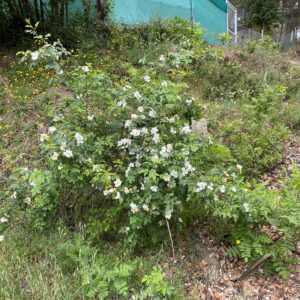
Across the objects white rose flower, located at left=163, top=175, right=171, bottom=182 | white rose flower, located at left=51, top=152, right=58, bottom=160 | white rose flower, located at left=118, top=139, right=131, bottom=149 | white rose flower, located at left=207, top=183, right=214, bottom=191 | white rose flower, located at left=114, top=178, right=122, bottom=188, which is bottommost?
white rose flower, located at left=207, top=183, right=214, bottom=191

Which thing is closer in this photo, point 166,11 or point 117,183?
point 117,183

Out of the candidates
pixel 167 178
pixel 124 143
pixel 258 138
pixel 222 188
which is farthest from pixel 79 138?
pixel 258 138

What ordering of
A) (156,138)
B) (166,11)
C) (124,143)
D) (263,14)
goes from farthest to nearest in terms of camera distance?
(263,14)
(166,11)
(124,143)
(156,138)

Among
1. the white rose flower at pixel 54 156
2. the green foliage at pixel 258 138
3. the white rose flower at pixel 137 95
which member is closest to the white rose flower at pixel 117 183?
the white rose flower at pixel 54 156

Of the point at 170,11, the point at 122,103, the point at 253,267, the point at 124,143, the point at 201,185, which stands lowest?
the point at 253,267

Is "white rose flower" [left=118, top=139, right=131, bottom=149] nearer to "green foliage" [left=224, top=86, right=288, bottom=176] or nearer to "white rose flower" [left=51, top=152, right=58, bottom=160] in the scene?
"white rose flower" [left=51, top=152, right=58, bottom=160]

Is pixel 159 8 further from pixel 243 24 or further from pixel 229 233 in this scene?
pixel 243 24

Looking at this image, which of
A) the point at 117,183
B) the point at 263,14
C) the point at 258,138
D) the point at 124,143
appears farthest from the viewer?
the point at 263,14

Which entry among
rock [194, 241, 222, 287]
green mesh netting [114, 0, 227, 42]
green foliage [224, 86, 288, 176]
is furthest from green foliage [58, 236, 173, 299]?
green mesh netting [114, 0, 227, 42]

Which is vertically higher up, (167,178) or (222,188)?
(167,178)

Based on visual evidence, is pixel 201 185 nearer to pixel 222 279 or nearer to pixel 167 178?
pixel 167 178

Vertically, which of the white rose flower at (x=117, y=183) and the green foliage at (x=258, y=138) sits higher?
the white rose flower at (x=117, y=183)

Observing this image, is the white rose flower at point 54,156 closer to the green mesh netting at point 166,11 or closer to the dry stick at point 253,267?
the dry stick at point 253,267

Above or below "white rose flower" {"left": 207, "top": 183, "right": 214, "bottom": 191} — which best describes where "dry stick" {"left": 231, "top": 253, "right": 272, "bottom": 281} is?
below
